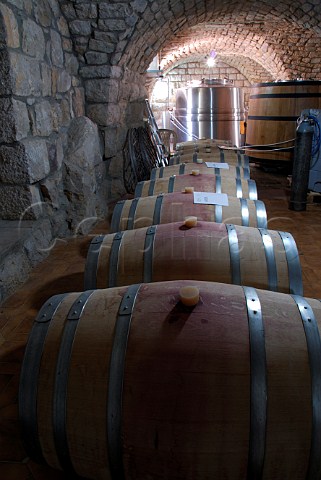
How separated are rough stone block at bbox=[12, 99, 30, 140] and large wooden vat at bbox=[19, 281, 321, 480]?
263cm

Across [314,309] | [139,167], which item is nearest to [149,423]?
[314,309]

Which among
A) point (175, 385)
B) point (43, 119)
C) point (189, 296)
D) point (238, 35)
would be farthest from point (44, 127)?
point (238, 35)

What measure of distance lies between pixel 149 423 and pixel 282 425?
385 mm

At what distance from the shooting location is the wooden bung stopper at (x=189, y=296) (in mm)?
1407

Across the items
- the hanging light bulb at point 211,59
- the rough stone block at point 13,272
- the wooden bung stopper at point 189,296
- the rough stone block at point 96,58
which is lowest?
the rough stone block at point 13,272

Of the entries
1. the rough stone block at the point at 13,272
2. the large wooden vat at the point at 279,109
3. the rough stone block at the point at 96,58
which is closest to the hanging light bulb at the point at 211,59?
the large wooden vat at the point at 279,109

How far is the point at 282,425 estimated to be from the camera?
3.88 ft

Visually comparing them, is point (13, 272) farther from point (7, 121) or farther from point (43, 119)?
point (43, 119)

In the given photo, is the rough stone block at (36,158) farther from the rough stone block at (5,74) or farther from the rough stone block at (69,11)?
the rough stone block at (69,11)

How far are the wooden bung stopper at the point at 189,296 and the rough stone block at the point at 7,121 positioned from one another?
2778 millimetres

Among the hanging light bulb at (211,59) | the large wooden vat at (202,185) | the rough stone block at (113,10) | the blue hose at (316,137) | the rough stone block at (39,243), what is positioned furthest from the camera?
the hanging light bulb at (211,59)

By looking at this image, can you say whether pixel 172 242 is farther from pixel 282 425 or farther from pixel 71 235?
pixel 71 235

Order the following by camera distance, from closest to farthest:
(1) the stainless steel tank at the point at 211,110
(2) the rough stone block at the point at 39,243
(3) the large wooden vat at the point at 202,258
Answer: (3) the large wooden vat at the point at 202,258 < (2) the rough stone block at the point at 39,243 < (1) the stainless steel tank at the point at 211,110

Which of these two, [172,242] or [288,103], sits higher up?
[288,103]
